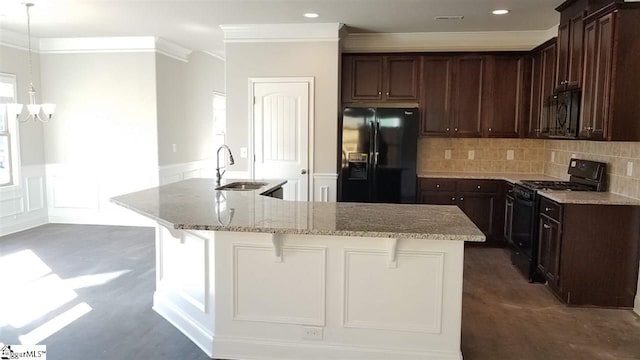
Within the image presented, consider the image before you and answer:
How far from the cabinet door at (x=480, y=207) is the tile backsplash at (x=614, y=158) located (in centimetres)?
84

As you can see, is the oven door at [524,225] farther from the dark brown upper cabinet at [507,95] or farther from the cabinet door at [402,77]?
the cabinet door at [402,77]

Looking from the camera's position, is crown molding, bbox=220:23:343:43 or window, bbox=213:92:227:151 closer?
crown molding, bbox=220:23:343:43

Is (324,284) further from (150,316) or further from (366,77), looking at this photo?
(366,77)

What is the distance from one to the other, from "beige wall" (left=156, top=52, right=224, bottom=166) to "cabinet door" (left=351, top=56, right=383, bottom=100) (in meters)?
2.75

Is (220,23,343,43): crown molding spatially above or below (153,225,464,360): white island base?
above

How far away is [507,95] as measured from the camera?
5.58m

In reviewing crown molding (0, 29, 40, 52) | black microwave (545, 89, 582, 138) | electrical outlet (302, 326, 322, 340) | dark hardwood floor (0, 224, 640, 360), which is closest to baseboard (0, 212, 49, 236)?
dark hardwood floor (0, 224, 640, 360)

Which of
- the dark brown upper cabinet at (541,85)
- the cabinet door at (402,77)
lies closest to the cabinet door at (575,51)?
the dark brown upper cabinet at (541,85)

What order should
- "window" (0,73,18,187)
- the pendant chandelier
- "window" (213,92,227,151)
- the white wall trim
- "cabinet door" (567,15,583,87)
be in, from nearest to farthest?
"cabinet door" (567,15,583,87) < the pendant chandelier < the white wall trim < "window" (0,73,18,187) < "window" (213,92,227,151)

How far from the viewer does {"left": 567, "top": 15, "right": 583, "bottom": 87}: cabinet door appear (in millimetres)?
3994

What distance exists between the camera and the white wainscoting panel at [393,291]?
264 centimetres

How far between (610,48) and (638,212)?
4.19ft

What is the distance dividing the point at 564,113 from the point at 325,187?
2597 millimetres

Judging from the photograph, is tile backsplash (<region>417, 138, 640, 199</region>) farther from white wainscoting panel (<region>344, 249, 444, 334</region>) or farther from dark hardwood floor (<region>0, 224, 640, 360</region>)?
white wainscoting panel (<region>344, 249, 444, 334</region>)
